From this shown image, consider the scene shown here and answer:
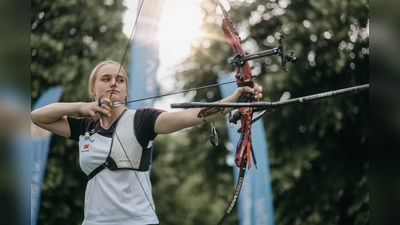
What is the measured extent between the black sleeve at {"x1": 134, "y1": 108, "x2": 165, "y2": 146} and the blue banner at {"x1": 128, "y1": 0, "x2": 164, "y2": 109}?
3.43 meters

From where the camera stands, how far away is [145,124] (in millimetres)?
2121

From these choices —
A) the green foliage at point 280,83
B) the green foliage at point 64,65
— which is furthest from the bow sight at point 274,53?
the green foliage at point 64,65

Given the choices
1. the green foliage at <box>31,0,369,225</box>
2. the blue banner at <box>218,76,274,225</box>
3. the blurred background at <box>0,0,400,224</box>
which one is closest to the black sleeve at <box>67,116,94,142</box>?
the blue banner at <box>218,76,274,225</box>

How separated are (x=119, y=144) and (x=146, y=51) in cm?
364

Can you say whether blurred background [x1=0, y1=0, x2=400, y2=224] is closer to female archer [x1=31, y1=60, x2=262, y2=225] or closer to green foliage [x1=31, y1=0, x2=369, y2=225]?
green foliage [x1=31, y1=0, x2=369, y2=225]

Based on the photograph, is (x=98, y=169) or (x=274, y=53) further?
(x=98, y=169)

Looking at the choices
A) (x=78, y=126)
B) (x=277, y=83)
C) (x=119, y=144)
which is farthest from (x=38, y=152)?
(x=119, y=144)

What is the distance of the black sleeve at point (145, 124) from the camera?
211cm

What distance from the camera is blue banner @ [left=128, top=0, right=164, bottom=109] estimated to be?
5.60m

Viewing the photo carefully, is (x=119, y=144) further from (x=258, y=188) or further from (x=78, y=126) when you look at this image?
(x=258, y=188)

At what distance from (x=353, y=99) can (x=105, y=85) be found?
497 cm

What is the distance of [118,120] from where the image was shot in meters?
2.22

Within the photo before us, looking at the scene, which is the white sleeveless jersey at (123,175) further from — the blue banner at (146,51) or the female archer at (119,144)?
the blue banner at (146,51)

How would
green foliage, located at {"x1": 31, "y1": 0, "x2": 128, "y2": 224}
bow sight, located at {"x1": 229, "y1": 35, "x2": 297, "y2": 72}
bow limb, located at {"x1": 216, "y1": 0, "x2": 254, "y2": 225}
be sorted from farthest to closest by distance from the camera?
green foliage, located at {"x1": 31, "y1": 0, "x2": 128, "y2": 224}
bow limb, located at {"x1": 216, "y1": 0, "x2": 254, "y2": 225}
bow sight, located at {"x1": 229, "y1": 35, "x2": 297, "y2": 72}
